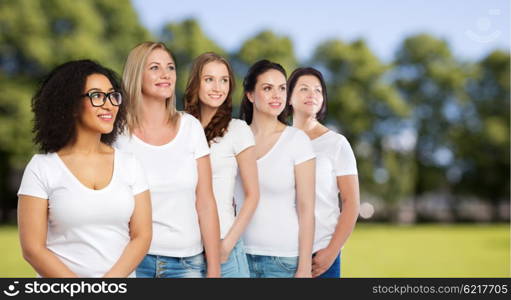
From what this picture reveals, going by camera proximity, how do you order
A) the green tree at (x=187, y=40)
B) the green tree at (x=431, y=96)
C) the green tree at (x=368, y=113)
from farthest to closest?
the green tree at (x=431, y=96)
the green tree at (x=368, y=113)
the green tree at (x=187, y=40)

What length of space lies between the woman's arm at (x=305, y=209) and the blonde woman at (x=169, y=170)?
0.58m

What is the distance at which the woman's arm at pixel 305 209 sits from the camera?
154 inches

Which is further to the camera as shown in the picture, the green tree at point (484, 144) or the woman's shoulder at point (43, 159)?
the green tree at point (484, 144)

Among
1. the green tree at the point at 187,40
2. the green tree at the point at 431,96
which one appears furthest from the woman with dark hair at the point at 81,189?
the green tree at the point at 431,96

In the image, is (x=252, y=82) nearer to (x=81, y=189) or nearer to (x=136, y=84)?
(x=136, y=84)

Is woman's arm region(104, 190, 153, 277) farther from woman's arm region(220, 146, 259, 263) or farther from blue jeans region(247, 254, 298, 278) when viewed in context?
blue jeans region(247, 254, 298, 278)

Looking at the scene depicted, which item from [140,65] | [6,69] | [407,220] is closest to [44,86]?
[140,65]

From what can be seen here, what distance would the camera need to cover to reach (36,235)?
307 cm

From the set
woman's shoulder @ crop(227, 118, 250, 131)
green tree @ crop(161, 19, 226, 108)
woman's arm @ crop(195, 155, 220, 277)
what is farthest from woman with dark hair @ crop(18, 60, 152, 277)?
green tree @ crop(161, 19, 226, 108)

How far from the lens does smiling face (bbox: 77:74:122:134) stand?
126 inches

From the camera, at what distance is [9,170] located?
25641 millimetres

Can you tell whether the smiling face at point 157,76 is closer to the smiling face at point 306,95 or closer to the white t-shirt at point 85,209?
the white t-shirt at point 85,209

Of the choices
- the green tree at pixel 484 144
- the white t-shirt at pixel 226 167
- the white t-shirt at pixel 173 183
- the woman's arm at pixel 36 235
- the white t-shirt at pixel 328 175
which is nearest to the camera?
the woman's arm at pixel 36 235

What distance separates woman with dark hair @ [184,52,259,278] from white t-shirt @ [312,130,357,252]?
0.61 metres
